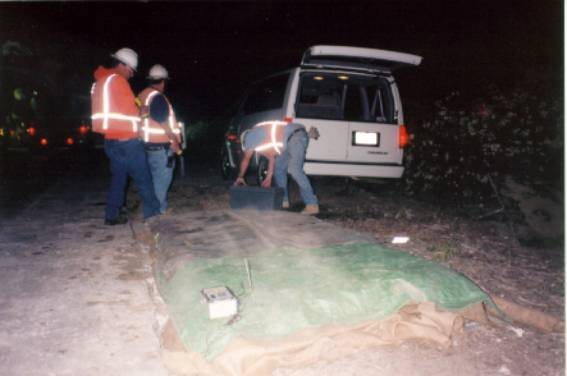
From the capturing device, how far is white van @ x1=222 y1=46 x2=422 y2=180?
5832 millimetres

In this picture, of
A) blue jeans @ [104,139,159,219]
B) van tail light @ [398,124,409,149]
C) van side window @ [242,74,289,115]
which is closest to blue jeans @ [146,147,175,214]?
blue jeans @ [104,139,159,219]

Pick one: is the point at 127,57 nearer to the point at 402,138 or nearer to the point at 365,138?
the point at 365,138

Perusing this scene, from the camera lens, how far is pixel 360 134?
6.14m

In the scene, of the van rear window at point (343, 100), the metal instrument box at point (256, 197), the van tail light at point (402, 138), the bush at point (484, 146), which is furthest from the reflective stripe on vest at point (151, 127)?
the bush at point (484, 146)

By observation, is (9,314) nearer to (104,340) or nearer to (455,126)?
(104,340)

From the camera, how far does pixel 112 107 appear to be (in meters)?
4.83

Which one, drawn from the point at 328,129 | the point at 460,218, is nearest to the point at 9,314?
the point at 328,129

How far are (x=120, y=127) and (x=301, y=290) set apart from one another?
10.4ft

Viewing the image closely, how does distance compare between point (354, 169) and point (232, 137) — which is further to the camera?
point (232, 137)

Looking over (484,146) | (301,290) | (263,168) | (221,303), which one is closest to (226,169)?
(263,168)

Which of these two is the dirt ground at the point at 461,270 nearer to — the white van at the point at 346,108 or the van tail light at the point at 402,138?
the white van at the point at 346,108

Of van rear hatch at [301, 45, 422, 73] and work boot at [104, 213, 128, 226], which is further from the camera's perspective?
van rear hatch at [301, 45, 422, 73]

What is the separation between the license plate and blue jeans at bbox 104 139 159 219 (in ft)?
9.06

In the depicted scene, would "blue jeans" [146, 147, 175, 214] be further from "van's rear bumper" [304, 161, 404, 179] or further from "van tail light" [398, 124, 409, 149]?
"van tail light" [398, 124, 409, 149]
